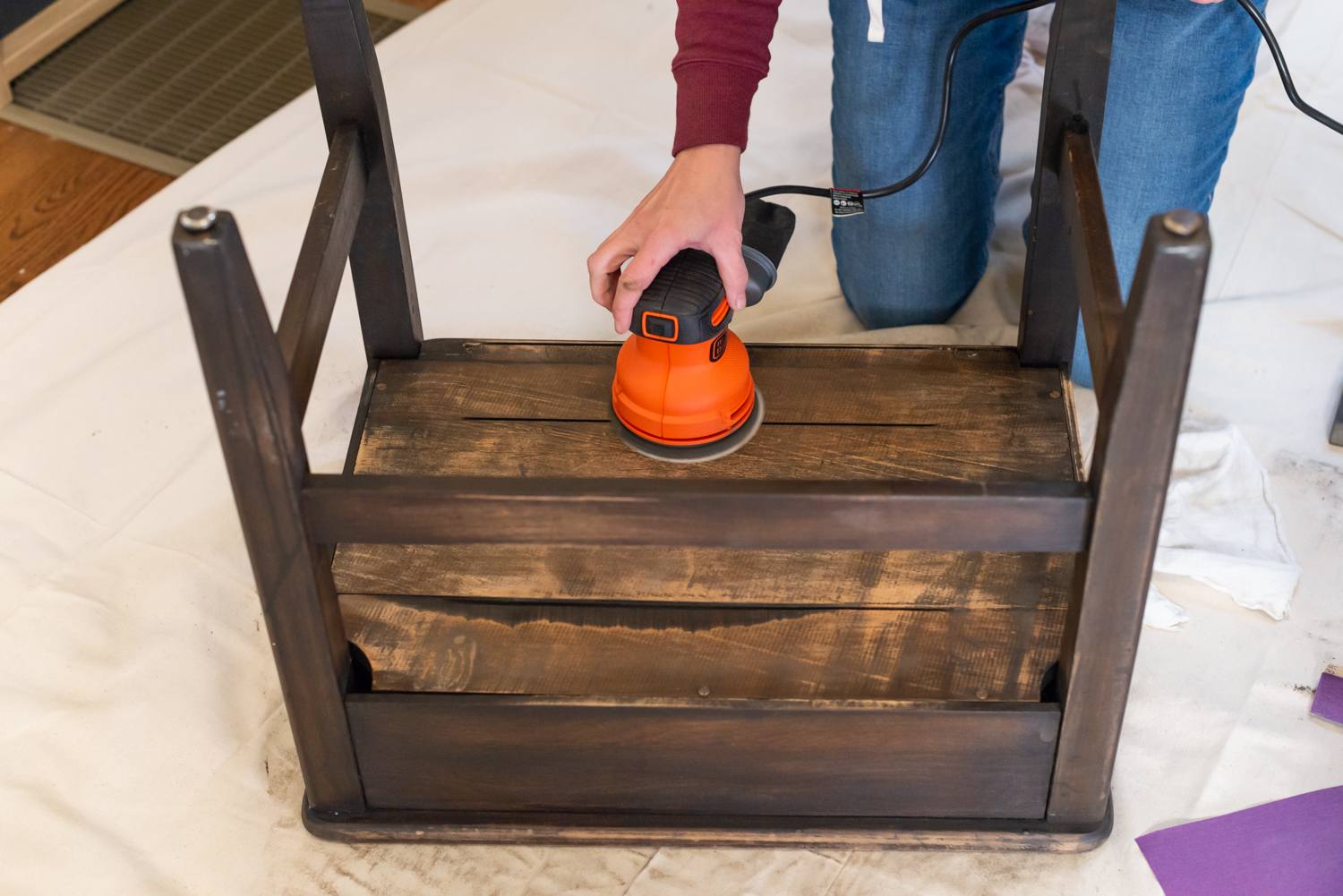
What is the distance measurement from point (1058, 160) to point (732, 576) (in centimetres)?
41

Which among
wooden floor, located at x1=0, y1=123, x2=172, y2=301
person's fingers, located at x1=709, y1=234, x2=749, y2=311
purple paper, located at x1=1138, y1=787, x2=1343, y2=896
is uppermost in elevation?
person's fingers, located at x1=709, y1=234, x2=749, y2=311

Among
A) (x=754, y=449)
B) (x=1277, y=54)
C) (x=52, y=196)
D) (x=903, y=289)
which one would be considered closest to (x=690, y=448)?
(x=754, y=449)

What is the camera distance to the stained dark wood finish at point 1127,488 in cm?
68

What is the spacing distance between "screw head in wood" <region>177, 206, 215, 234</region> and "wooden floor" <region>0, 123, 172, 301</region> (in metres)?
1.03

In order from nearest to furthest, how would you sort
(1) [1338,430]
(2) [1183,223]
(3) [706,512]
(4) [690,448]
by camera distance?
(2) [1183,223], (3) [706,512], (4) [690,448], (1) [1338,430]

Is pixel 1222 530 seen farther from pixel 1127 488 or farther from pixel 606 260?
pixel 606 260

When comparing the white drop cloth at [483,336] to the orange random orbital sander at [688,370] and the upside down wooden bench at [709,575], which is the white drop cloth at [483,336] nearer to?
the upside down wooden bench at [709,575]

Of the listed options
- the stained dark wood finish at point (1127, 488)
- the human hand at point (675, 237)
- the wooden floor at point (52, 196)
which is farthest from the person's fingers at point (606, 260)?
the wooden floor at point (52, 196)

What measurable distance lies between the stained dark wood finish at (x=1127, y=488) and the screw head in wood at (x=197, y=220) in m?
0.48

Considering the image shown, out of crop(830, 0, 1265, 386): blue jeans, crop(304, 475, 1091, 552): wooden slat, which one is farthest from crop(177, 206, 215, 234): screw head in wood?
crop(830, 0, 1265, 386): blue jeans

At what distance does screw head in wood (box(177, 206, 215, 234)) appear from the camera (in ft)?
2.24

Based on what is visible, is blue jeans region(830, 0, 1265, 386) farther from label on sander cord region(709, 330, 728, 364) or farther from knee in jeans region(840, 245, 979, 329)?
label on sander cord region(709, 330, 728, 364)

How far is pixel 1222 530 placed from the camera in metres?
1.22

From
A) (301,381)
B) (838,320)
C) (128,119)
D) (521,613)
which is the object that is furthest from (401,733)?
(128,119)
